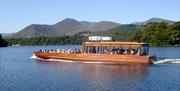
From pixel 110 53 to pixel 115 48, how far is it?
2364 mm

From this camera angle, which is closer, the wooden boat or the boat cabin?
the wooden boat

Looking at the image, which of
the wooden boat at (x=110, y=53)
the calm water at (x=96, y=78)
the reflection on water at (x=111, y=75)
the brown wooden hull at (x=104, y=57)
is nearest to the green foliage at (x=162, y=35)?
the wooden boat at (x=110, y=53)

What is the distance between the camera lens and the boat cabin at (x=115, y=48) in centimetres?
7119

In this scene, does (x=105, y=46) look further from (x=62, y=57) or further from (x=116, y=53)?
(x=62, y=57)

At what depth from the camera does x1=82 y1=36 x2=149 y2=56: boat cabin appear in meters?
71.2

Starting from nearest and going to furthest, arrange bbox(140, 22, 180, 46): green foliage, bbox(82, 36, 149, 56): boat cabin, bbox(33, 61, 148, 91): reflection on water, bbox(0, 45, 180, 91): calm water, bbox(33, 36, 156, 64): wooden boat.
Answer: bbox(0, 45, 180, 91): calm water < bbox(33, 61, 148, 91): reflection on water < bbox(33, 36, 156, 64): wooden boat < bbox(82, 36, 149, 56): boat cabin < bbox(140, 22, 180, 46): green foliage

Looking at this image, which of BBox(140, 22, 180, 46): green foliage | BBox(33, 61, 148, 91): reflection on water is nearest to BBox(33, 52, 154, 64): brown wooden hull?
BBox(33, 61, 148, 91): reflection on water

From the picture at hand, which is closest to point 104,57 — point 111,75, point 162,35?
point 111,75

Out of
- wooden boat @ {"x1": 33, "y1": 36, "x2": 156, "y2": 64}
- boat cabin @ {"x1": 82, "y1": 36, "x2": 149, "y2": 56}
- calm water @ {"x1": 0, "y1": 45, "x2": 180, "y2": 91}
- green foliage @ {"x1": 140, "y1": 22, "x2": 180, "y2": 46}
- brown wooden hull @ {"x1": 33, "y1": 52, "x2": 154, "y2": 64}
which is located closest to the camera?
calm water @ {"x1": 0, "y1": 45, "x2": 180, "y2": 91}

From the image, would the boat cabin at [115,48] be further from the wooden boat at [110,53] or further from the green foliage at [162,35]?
the green foliage at [162,35]

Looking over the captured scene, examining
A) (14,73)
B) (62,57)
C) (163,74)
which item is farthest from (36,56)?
(163,74)

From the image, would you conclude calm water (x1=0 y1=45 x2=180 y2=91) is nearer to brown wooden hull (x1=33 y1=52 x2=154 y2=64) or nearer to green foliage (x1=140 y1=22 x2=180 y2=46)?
brown wooden hull (x1=33 y1=52 x2=154 y2=64)

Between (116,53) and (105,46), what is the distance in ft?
9.40

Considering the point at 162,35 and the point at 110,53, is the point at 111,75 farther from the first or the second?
the point at 162,35
